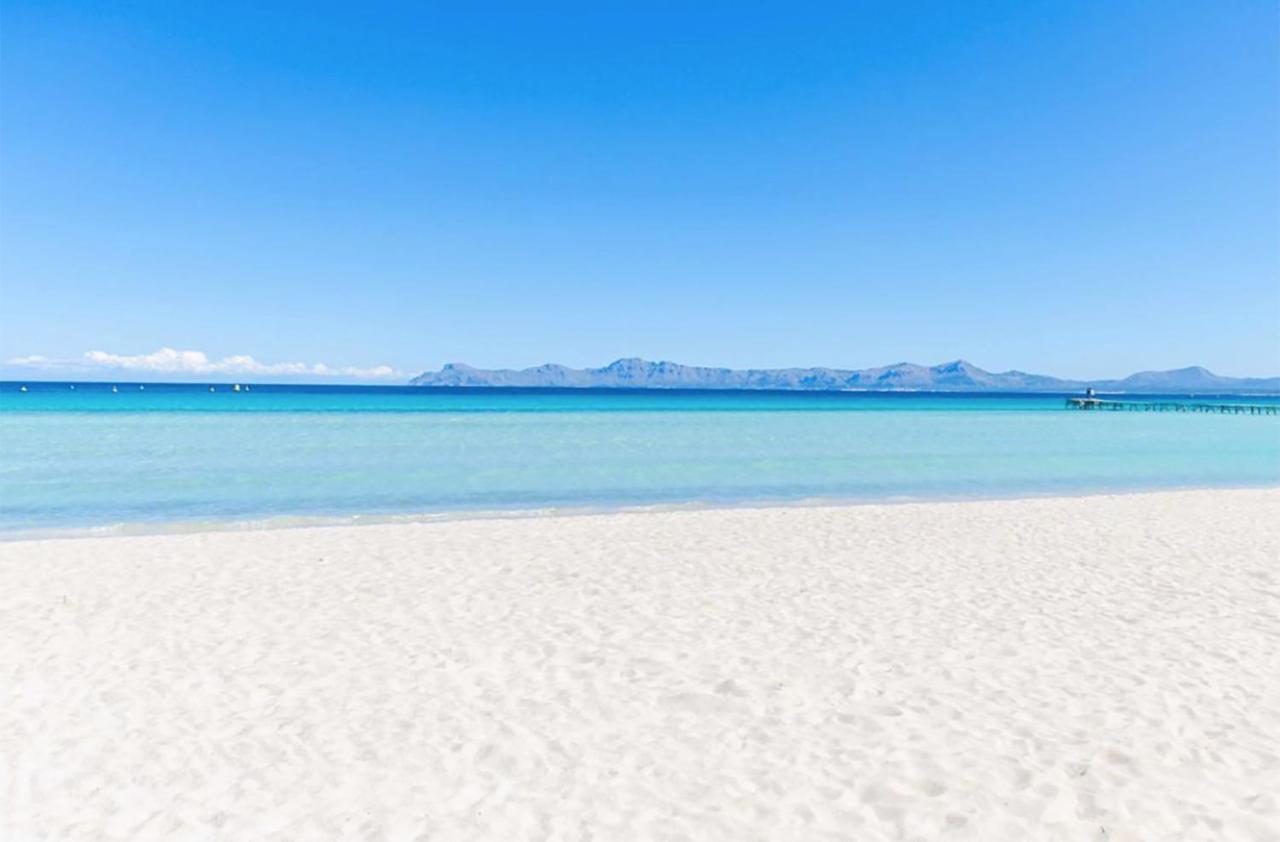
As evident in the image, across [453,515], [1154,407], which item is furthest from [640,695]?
[1154,407]

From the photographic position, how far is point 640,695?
6414mm

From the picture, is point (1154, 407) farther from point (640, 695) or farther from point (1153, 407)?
point (640, 695)

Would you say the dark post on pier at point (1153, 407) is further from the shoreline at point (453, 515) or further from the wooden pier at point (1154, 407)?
the shoreline at point (453, 515)

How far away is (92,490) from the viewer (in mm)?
19594

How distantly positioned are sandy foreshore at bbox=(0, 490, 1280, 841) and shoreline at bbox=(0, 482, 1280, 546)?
300cm

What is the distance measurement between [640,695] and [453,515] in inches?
433

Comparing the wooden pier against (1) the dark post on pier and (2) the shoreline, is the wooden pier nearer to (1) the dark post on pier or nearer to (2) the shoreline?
(1) the dark post on pier

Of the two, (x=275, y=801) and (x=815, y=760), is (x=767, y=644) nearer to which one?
(x=815, y=760)

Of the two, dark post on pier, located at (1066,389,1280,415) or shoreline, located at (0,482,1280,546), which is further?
dark post on pier, located at (1066,389,1280,415)

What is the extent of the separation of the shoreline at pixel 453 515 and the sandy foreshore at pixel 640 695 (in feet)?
9.84

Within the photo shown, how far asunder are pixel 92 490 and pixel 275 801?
61.7ft

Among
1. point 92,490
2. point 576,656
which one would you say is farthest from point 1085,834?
point 92,490

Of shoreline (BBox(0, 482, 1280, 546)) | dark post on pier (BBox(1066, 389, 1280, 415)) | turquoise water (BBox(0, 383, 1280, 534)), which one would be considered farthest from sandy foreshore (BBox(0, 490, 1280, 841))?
dark post on pier (BBox(1066, 389, 1280, 415))

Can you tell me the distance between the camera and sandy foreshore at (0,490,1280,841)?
15.5ft
